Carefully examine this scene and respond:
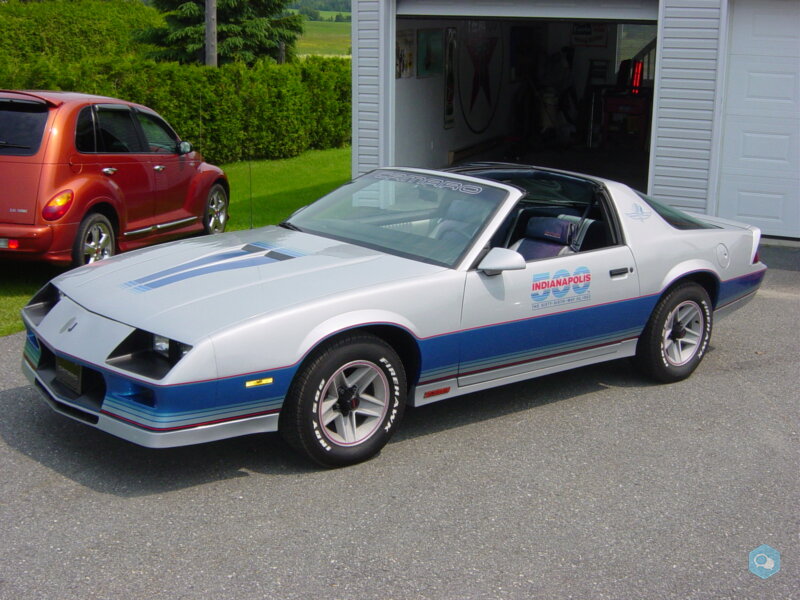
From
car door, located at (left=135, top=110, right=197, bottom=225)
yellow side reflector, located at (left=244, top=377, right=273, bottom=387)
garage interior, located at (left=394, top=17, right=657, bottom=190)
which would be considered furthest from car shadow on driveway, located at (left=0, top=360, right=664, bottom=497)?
garage interior, located at (left=394, top=17, right=657, bottom=190)

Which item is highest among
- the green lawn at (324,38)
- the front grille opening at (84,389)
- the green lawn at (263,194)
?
the green lawn at (324,38)

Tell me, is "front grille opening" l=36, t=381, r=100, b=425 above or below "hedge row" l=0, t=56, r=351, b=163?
below

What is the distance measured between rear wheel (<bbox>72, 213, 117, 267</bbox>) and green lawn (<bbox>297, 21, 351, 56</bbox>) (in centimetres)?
4616

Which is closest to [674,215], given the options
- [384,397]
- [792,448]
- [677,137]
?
[792,448]

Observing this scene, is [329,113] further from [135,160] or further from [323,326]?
[323,326]

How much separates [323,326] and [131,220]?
5225 millimetres

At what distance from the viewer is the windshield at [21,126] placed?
848 cm

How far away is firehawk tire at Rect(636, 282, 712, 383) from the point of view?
650 cm

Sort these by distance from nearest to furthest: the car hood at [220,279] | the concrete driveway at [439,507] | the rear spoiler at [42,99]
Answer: the concrete driveway at [439,507] → the car hood at [220,279] → the rear spoiler at [42,99]

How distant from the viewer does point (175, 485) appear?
486 cm

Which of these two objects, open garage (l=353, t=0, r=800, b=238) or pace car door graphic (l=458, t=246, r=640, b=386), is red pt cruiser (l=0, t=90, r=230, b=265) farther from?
pace car door graphic (l=458, t=246, r=640, b=386)

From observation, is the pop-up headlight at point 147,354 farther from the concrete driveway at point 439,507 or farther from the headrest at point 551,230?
the headrest at point 551,230

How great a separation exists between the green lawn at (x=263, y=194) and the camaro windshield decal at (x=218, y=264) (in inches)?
100

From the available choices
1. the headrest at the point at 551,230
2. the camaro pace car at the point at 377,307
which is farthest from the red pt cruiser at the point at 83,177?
the headrest at the point at 551,230
